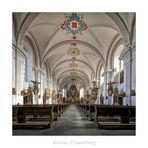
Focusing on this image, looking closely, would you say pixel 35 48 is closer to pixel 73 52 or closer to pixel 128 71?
pixel 73 52

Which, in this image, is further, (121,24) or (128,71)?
(128,71)

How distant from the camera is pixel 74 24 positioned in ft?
62.6

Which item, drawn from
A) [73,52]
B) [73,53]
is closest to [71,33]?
[73,52]

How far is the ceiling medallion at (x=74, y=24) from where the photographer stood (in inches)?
723

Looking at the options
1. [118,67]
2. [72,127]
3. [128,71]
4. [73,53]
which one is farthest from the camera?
[73,53]

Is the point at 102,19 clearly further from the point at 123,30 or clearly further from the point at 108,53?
the point at 108,53

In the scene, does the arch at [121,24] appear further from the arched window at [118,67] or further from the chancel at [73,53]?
the arched window at [118,67]

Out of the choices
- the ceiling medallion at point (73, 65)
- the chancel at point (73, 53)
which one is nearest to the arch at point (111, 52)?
the chancel at point (73, 53)

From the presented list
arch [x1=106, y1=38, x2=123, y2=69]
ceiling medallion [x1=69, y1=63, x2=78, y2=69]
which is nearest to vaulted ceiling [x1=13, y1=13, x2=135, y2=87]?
arch [x1=106, y1=38, x2=123, y2=69]
